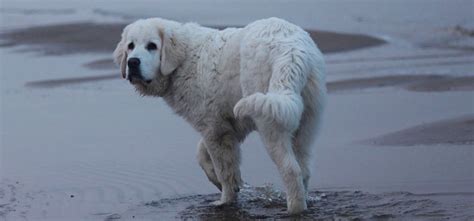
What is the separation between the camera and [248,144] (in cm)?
1023

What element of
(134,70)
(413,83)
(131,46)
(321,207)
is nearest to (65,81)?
(413,83)

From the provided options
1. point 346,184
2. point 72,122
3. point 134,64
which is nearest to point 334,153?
point 346,184

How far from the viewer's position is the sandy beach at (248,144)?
8.17m

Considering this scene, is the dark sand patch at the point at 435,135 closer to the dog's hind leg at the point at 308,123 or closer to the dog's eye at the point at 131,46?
the dog's hind leg at the point at 308,123

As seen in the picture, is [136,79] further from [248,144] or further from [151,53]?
[248,144]

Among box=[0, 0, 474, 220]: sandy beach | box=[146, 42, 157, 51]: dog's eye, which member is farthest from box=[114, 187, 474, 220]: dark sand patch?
box=[146, 42, 157, 51]: dog's eye

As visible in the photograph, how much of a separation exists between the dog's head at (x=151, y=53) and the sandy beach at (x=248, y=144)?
101 centimetres

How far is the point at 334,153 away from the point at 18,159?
302 cm

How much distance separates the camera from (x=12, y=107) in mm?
13219

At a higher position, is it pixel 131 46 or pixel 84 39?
pixel 131 46

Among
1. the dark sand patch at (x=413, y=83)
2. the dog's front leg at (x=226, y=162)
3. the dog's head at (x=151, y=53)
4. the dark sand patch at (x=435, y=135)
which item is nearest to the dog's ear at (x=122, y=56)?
the dog's head at (x=151, y=53)

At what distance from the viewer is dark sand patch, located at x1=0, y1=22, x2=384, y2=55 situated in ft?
63.4

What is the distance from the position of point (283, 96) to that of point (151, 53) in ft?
4.91

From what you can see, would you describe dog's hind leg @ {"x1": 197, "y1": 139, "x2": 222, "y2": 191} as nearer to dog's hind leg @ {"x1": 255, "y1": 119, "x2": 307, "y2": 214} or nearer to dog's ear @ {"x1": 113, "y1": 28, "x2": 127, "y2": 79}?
dog's ear @ {"x1": 113, "y1": 28, "x2": 127, "y2": 79}
